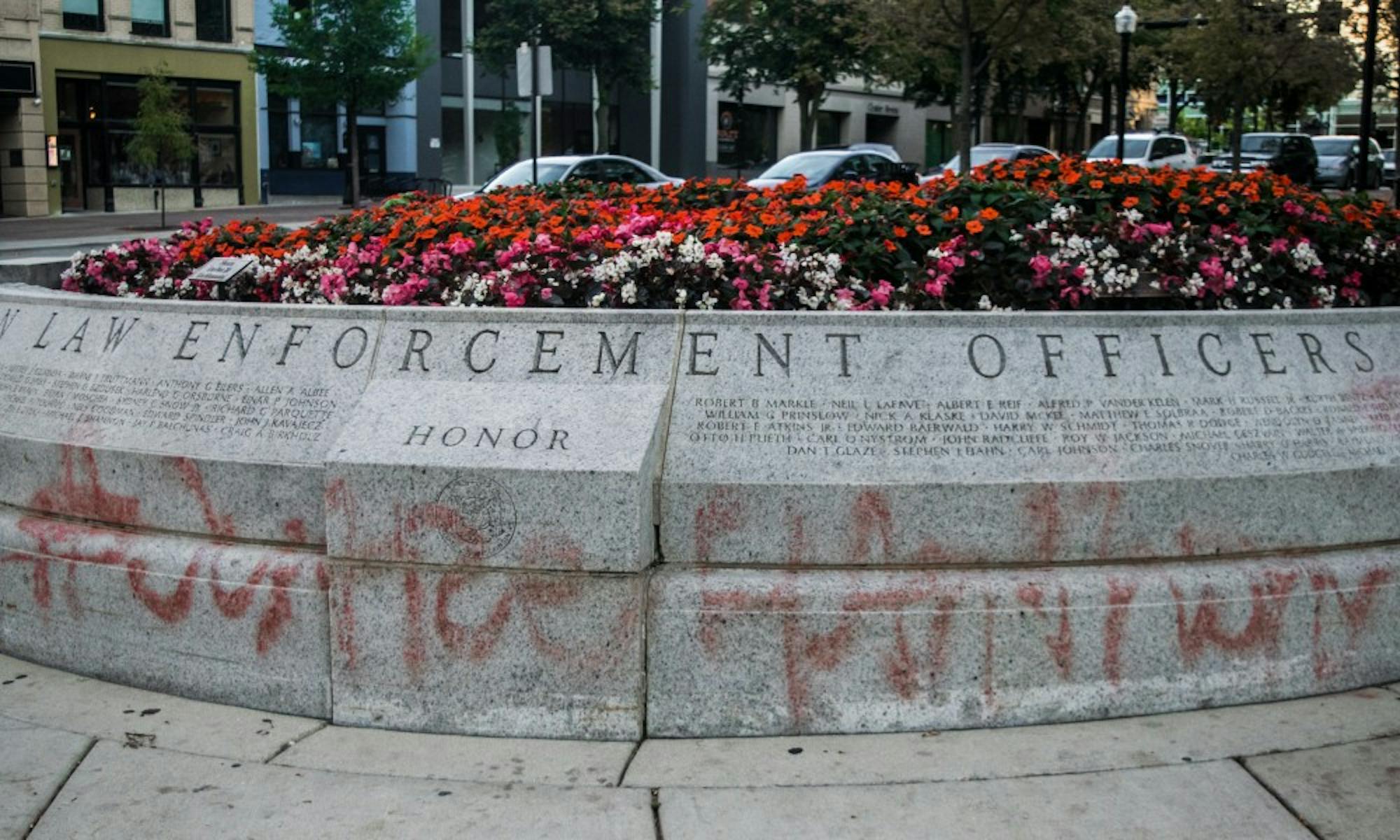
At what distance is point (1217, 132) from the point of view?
246ft

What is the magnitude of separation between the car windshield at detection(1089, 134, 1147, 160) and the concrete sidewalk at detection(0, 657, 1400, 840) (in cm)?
2990

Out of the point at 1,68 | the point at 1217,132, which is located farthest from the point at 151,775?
the point at 1217,132

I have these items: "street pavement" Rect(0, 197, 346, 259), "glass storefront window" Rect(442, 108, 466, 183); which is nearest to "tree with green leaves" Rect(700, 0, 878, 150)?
"glass storefront window" Rect(442, 108, 466, 183)

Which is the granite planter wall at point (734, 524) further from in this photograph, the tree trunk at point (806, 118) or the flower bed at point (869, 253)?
the tree trunk at point (806, 118)

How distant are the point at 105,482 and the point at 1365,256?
5379 mm

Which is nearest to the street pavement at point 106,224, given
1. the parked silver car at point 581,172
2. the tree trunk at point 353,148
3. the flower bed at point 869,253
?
the tree trunk at point 353,148

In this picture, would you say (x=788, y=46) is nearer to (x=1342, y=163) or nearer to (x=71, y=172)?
(x=1342, y=163)

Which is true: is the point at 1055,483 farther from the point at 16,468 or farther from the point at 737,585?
the point at 16,468

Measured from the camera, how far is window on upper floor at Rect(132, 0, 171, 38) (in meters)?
38.2

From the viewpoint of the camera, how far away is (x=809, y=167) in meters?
25.2

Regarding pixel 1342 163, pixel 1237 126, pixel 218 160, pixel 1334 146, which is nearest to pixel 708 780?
pixel 1237 126

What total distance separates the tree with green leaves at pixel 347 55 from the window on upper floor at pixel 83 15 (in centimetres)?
375

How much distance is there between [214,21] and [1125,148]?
23222 mm

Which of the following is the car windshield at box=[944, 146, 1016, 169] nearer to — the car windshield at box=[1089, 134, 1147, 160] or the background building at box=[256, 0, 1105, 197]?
the car windshield at box=[1089, 134, 1147, 160]
